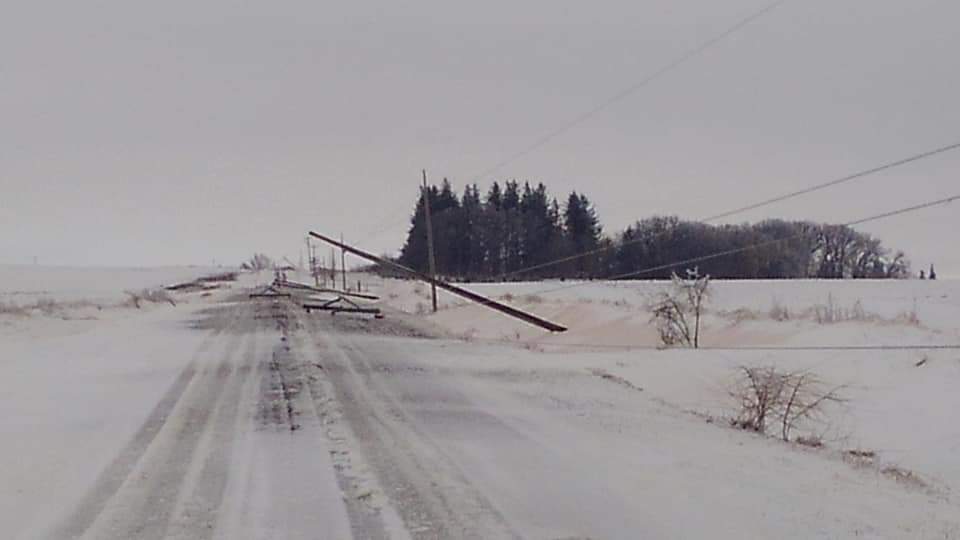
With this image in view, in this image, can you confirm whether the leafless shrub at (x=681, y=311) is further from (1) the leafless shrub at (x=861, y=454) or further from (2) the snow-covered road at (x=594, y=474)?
(1) the leafless shrub at (x=861, y=454)

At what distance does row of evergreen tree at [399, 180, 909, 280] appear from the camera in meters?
93.5

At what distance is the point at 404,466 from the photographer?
807 cm

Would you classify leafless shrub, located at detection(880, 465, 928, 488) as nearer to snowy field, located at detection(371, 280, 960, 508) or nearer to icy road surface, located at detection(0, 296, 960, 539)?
snowy field, located at detection(371, 280, 960, 508)

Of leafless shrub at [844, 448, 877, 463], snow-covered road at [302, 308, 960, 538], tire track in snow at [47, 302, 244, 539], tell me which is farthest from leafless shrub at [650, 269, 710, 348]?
tire track in snow at [47, 302, 244, 539]

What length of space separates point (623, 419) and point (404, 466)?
12.7 ft

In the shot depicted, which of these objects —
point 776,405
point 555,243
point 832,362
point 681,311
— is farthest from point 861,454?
point 555,243

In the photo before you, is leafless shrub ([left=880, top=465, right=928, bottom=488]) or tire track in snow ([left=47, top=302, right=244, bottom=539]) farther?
leafless shrub ([left=880, top=465, right=928, bottom=488])

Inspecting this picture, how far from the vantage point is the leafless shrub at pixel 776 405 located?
11916mm

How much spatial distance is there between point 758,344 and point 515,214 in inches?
3167

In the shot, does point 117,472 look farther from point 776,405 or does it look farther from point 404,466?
point 776,405

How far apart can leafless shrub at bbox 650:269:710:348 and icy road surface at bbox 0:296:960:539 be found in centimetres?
1236

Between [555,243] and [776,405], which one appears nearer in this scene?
[776,405]

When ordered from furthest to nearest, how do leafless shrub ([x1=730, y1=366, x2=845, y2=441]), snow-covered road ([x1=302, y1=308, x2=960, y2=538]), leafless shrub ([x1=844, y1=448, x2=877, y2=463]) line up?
1. leafless shrub ([x1=730, y1=366, x2=845, y2=441])
2. leafless shrub ([x1=844, y1=448, x2=877, y2=463])
3. snow-covered road ([x1=302, y1=308, x2=960, y2=538])

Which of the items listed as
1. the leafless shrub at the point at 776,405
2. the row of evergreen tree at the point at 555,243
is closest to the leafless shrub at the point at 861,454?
the leafless shrub at the point at 776,405
